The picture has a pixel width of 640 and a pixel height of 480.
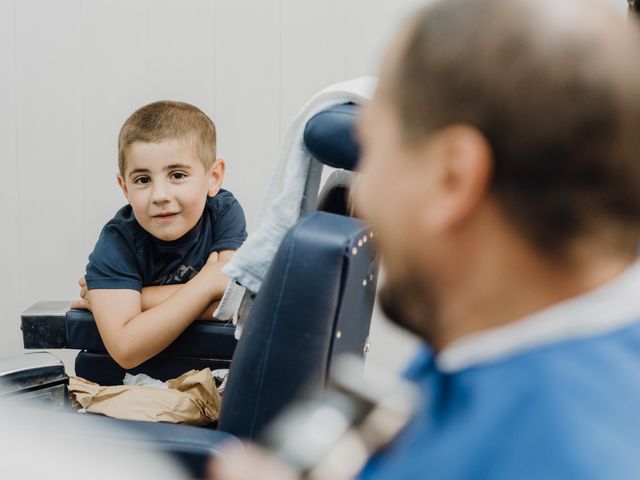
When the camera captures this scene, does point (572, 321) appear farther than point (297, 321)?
No

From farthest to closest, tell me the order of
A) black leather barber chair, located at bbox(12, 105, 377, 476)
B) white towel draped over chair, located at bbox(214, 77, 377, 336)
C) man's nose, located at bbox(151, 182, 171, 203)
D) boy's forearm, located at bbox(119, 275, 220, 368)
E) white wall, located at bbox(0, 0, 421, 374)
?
white wall, located at bbox(0, 0, 421, 374), man's nose, located at bbox(151, 182, 171, 203), boy's forearm, located at bbox(119, 275, 220, 368), white towel draped over chair, located at bbox(214, 77, 377, 336), black leather barber chair, located at bbox(12, 105, 377, 476)

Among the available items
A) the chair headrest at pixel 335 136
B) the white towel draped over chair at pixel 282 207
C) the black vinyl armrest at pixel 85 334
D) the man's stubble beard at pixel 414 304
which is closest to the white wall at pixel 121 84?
the black vinyl armrest at pixel 85 334

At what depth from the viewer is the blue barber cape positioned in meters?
0.46

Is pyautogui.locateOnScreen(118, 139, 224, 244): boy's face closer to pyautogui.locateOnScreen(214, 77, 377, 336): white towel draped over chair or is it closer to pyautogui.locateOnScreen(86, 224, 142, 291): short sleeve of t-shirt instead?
pyautogui.locateOnScreen(86, 224, 142, 291): short sleeve of t-shirt

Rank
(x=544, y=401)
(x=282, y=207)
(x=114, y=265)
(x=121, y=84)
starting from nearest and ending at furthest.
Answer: (x=544, y=401), (x=282, y=207), (x=114, y=265), (x=121, y=84)

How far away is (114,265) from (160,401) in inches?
15.3

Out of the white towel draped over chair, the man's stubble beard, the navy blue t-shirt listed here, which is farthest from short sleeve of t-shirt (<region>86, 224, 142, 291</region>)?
the man's stubble beard

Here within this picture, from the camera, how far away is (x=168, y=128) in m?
1.70

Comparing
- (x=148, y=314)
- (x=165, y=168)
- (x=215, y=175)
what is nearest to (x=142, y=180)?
(x=165, y=168)

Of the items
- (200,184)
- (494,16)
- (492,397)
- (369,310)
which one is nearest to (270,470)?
(492,397)

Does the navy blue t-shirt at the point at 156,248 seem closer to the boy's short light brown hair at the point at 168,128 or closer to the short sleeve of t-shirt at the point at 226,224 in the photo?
the short sleeve of t-shirt at the point at 226,224

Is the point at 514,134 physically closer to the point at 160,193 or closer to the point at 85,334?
the point at 160,193

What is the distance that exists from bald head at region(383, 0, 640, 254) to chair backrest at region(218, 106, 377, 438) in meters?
0.50

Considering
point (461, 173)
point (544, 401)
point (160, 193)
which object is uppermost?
point (461, 173)
